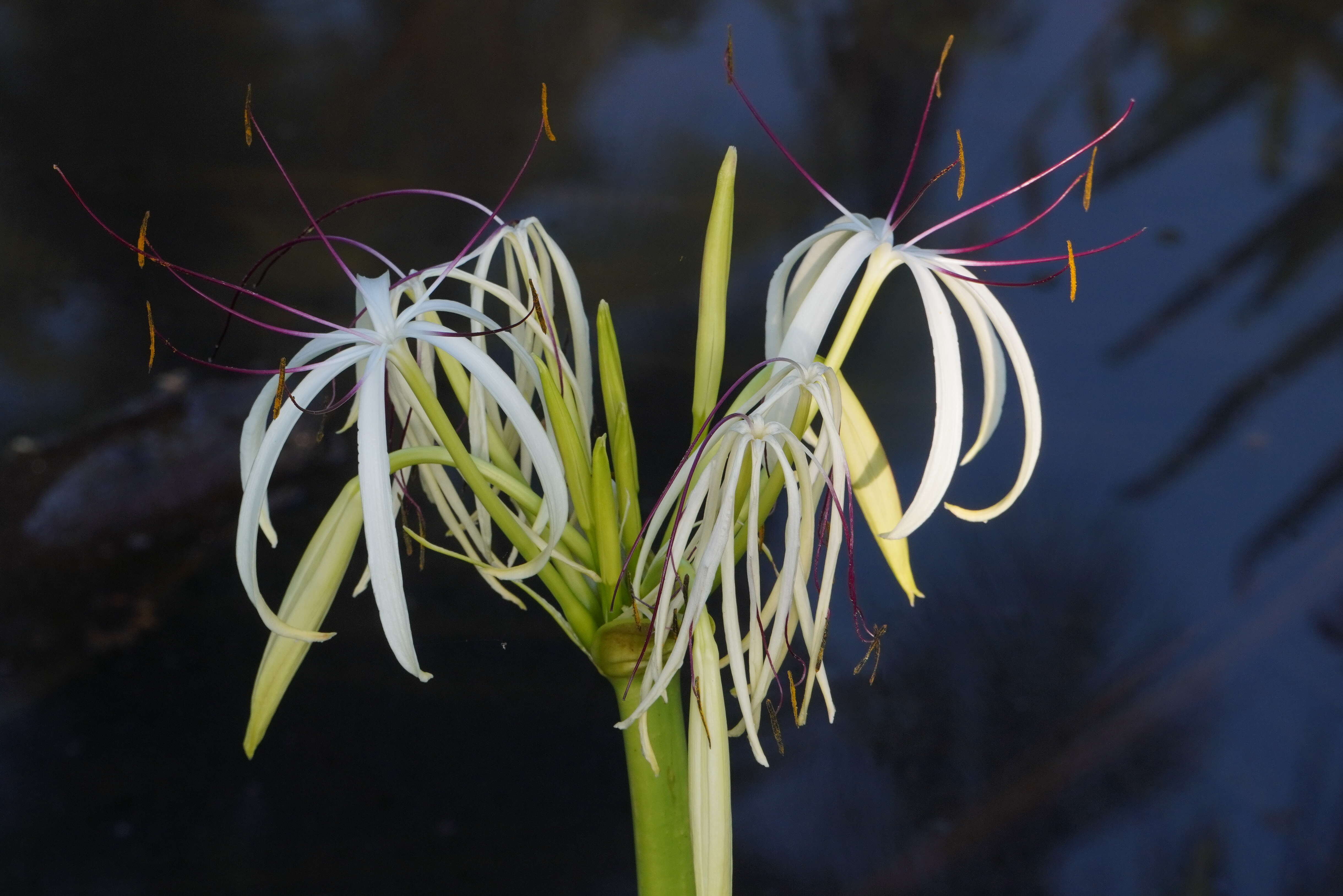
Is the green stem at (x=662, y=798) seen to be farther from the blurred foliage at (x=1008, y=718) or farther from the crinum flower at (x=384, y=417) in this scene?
the blurred foliage at (x=1008, y=718)

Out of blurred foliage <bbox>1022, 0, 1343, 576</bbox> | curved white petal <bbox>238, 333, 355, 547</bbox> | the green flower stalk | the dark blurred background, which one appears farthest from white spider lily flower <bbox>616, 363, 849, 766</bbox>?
blurred foliage <bbox>1022, 0, 1343, 576</bbox>

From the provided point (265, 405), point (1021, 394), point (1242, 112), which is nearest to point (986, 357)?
point (1021, 394)

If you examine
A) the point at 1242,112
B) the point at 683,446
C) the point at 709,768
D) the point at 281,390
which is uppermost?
the point at 1242,112

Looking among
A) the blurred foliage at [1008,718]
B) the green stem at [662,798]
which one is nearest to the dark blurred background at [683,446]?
the blurred foliage at [1008,718]

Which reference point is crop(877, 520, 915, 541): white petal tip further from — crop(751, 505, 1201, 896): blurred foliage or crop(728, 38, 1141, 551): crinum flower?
crop(751, 505, 1201, 896): blurred foliage

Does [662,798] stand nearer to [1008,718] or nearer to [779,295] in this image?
[779,295]
